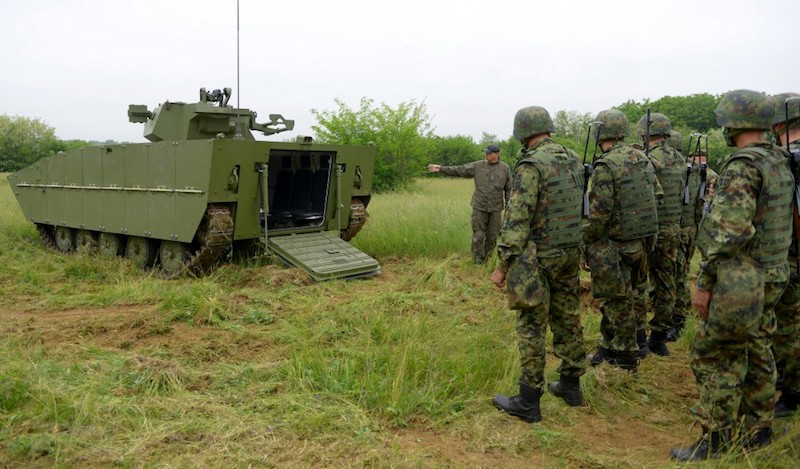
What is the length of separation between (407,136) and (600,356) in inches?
662

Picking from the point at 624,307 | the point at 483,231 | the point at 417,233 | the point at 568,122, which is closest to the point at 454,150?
the point at 568,122

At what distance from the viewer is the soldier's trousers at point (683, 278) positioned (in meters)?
6.21

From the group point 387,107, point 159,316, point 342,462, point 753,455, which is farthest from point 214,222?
point 387,107

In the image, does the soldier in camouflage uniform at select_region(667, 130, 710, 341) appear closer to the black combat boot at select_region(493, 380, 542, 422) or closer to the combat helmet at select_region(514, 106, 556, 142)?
the combat helmet at select_region(514, 106, 556, 142)

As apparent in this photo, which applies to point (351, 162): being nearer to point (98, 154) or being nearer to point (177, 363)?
point (98, 154)

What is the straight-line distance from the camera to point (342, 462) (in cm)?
346

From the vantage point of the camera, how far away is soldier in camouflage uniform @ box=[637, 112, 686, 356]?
5.75 metres

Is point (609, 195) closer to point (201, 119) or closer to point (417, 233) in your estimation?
point (417, 233)

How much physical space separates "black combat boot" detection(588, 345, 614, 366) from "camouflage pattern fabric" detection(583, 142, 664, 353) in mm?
108

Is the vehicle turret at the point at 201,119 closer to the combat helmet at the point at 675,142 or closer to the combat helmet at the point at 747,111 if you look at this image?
the combat helmet at the point at 675,142

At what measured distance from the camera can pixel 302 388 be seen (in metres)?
4.36

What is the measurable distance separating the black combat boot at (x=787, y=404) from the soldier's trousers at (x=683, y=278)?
6.02ft

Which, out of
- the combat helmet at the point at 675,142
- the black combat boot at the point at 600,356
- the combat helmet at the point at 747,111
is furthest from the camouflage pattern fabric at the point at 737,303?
A: the combat helmet at the point at 675,142

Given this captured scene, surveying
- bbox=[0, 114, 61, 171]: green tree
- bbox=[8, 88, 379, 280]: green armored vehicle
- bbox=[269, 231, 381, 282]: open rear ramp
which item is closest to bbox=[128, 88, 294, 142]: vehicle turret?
bbox=[8, 88, 379, 280]: green armored vehicle
